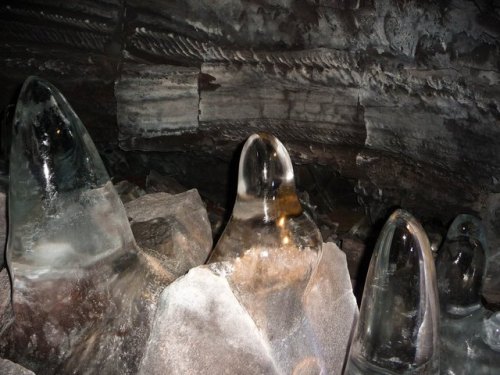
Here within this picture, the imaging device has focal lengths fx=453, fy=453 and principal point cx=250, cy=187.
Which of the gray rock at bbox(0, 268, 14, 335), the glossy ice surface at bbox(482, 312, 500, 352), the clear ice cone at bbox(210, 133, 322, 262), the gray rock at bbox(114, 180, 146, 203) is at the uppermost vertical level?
the clear ice cone at bbox(210, 133, 322, 262)

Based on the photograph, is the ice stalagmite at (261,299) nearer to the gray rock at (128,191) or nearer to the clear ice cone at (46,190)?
the clear ice cone at (46,190)

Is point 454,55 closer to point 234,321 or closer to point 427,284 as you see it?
point 427,284

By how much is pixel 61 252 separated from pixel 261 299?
0.46 metres

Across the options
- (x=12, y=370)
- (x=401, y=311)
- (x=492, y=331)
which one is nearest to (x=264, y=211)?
(x=401, y=311)

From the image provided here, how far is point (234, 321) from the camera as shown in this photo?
0.96m

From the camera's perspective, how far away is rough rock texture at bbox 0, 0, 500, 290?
1.73 m

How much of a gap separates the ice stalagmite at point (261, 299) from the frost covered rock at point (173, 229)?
26 centimetres

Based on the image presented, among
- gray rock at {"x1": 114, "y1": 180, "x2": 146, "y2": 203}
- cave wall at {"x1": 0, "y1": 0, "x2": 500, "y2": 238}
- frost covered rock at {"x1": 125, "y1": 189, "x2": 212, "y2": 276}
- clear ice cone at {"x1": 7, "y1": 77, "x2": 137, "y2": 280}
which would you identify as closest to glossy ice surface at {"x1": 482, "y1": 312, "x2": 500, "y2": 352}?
cave wall at {"x1": 0, "y1": 0, "x2": 500, "y2": 238}

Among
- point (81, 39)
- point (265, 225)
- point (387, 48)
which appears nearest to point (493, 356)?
point (265, 225)

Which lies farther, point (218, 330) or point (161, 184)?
point (161, 184)

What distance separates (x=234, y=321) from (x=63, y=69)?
1744 mm

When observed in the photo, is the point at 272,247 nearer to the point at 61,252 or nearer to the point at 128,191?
the point at 61,252

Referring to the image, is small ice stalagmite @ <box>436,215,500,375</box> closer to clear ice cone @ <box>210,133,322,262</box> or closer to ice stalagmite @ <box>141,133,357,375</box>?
ice stalagmite @ <box>141,133,357,375</box>

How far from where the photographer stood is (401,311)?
3.03 ft
